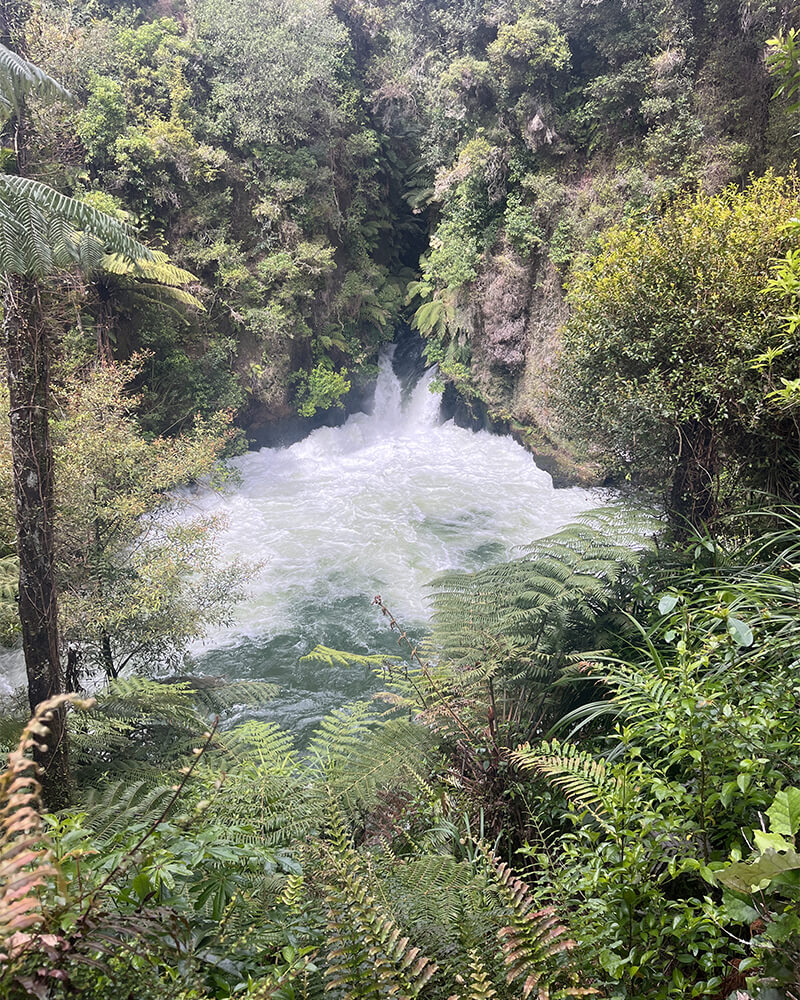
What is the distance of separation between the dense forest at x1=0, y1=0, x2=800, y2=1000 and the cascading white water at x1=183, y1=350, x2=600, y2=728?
484 mm

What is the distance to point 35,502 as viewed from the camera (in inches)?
137

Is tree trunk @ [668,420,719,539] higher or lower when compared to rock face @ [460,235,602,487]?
lower

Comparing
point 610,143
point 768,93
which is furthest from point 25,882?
point 610,143

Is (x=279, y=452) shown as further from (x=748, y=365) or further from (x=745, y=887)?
(x=745, y=887)

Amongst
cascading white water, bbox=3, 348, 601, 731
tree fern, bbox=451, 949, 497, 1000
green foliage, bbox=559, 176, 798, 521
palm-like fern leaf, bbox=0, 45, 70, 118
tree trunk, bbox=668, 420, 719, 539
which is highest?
palm-like fern leaf, bbox=0, 45, 70, 118

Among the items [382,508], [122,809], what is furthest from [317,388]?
[122,809]

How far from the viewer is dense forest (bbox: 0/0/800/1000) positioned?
1.20 meters

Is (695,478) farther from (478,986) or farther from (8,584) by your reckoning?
(8,584)

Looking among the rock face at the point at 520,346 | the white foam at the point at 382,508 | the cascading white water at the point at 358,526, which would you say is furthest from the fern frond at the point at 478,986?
the rock face at the point at 520,346

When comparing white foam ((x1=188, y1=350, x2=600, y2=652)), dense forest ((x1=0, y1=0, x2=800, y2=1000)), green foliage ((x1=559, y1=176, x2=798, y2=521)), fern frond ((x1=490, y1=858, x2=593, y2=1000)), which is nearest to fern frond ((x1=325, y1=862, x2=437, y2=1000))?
dense forest ((x1=0, y1=0, x2=800, y2=1000))

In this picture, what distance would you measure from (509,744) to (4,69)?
4642mm

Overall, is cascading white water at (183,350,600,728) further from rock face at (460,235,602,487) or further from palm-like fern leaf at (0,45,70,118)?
palm-like fern leaf at (0,45,70,118)

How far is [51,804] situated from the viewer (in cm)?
328

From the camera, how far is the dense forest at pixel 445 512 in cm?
120
